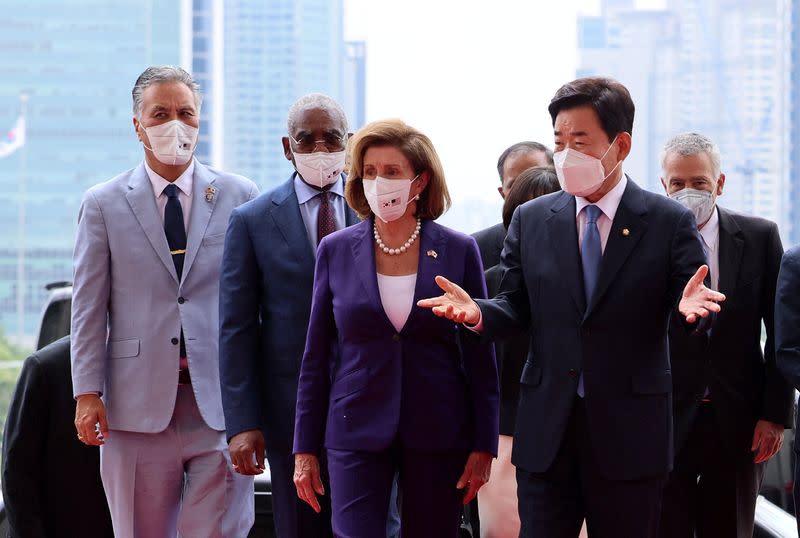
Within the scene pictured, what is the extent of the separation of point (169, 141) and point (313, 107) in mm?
444

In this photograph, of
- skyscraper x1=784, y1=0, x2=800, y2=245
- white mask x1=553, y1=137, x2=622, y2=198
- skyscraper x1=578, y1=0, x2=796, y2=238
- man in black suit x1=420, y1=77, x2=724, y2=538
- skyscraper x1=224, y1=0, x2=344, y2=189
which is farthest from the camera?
skyscraper x1=578, y1=0, x2=796, y2=238

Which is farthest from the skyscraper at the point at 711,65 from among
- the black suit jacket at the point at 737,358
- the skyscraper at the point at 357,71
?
the black suit jacket at the point at 737,358

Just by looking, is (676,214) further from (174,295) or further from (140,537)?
(140,537)

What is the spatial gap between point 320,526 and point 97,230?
106cm

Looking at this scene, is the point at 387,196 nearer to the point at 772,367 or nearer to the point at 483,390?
the point at 483,390

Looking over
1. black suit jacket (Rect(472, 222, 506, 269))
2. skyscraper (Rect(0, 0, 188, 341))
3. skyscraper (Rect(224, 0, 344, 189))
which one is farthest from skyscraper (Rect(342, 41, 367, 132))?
skyscraper (Rect(0, 0, 188, 341))

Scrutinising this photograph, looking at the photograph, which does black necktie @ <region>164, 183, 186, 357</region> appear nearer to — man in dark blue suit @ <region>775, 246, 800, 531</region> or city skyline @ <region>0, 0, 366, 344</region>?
man in dark blue suit @ <region>775, 246, 800, 531</region>

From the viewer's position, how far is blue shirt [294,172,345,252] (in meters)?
2.99

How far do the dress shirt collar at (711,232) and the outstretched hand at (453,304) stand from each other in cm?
113

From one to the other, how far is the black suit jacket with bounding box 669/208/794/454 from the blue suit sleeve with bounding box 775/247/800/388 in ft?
1.14

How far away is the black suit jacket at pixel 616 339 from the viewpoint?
2428mm

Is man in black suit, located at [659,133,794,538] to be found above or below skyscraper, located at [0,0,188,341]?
below

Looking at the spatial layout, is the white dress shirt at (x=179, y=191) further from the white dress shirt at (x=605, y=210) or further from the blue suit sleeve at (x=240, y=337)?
the white dress shirt at (x=605, y=210)

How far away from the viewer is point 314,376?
262cm
